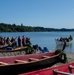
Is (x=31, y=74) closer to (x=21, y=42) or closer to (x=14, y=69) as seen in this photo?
(x=14, y=69)

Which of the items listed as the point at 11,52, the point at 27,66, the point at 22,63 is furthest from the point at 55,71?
the point at 11,52

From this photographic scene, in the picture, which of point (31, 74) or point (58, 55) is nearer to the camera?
point (31, 74)

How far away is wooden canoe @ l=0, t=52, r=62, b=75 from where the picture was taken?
11.7 metres

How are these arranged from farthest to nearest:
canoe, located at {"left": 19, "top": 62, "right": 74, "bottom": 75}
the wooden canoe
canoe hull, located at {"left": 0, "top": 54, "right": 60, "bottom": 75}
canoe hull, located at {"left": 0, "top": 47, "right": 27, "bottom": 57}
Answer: canoe hull, located at {"left": 0, "top": 47, "right": 27, "bottom": 57} < the wooden canoe < canoe hull, located at {"left": 0, "top": 54, "right": 60, "bottom": 75} < canoe, located at {"left": 19, "top": 62, "right": 74, "bottom": 75}

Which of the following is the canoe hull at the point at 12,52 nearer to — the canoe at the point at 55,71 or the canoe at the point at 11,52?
the canoe at the point at 11,52

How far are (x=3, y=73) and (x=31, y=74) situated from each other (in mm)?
3584

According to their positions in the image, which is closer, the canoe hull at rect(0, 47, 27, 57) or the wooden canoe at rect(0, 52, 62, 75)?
the wooden canoe at rect(0, 52, 62, 75)

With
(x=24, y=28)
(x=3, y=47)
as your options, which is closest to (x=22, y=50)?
(x=3, y=47)

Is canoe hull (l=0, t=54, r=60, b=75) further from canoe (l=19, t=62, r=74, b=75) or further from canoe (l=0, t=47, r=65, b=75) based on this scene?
canoe (l=19, t=62, r=74, b=75)

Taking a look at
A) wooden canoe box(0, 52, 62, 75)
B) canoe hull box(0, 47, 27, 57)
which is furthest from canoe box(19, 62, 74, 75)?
canoe hull box(0, 47, 27, 57)

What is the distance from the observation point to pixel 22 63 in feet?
40.8

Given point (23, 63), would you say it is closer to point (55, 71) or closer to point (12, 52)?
point (55, 71)

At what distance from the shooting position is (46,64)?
14672 millimetres

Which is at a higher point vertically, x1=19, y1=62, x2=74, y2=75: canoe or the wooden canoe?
x1=19, y1=62, x2=74, y2=75: canoe
